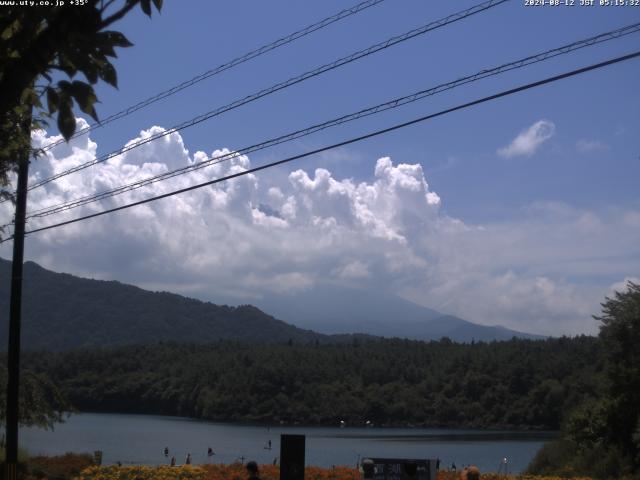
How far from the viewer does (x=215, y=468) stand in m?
22.0

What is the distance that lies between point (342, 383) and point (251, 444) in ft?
151

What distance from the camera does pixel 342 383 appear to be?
132 metres

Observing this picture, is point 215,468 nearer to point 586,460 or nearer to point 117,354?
point 586,460

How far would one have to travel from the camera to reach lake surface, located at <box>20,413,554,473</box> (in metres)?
63.2

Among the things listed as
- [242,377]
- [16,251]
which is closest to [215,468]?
[16,251]

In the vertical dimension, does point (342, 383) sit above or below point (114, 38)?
below

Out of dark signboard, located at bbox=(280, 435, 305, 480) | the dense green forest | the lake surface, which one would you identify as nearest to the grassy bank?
dark signboard, located at bbox=(280, 435, 305, 480)

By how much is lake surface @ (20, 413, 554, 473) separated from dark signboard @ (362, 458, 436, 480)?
3787 cm

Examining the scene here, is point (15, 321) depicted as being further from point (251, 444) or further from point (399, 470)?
point (251, 444)

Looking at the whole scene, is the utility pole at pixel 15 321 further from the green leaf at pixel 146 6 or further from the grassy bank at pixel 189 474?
the green leaf at pixel 146 6

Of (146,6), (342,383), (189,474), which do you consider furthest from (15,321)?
(342,383)

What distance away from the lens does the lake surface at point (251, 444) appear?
63156mm

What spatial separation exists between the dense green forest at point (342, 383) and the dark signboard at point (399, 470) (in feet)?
316

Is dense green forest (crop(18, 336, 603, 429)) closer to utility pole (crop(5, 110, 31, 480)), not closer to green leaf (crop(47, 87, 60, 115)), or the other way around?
utility pole (crop(5, 110, 31, 480))
